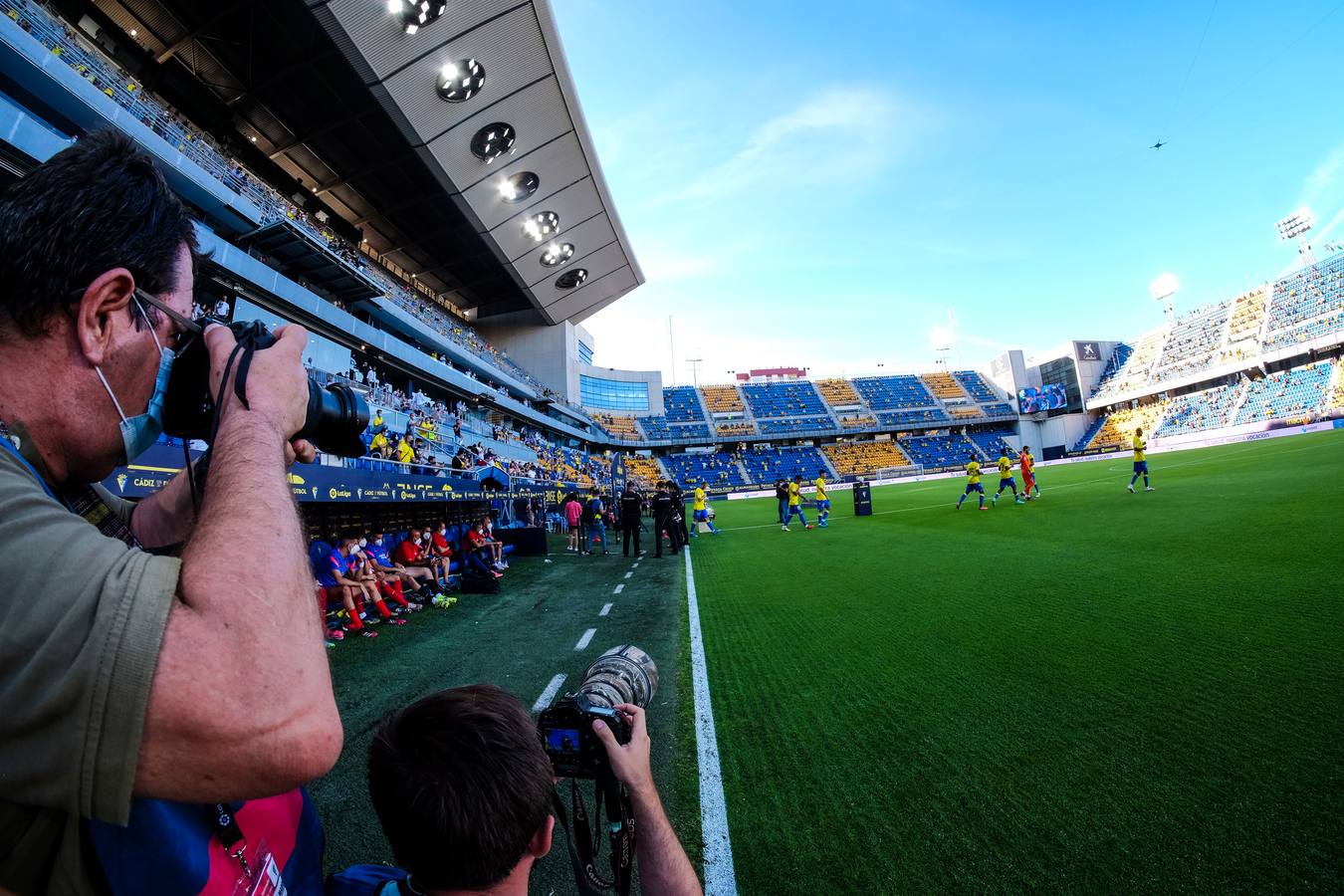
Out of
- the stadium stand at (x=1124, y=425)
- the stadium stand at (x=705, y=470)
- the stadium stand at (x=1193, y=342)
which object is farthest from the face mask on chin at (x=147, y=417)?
the stadium stand at (x=1193, y=342)

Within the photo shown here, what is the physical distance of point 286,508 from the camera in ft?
2.66

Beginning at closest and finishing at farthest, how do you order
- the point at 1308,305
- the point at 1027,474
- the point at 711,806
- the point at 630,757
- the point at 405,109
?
the point at 630,757 → the point at 711,806 → the point at 1027,474 → the point at 405,109 → the point at 1308,305

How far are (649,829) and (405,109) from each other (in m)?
21.8

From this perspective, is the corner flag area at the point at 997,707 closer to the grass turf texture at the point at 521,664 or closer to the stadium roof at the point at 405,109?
the grass turf texture at the point at 521,664

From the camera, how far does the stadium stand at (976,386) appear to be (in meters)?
58.8

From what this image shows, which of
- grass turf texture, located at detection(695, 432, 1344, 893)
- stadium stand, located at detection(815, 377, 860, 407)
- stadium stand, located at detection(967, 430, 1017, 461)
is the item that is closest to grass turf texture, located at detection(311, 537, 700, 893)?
grass turf texture, located at detection(695, 432, 1344, 893)

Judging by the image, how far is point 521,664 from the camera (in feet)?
16.0

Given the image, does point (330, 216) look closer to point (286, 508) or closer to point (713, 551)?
point (713, 551)

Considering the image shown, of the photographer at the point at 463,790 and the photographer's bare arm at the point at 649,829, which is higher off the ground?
the photographer at the point at 463,790

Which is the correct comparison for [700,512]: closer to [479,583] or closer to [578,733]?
[479,583]

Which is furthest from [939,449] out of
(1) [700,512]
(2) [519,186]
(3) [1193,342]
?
(2) [519,186]

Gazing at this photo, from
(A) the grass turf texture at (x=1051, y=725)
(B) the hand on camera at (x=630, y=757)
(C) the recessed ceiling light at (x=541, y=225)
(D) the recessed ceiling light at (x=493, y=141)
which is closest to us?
(B) the hand on camera at (x=630, y=757)

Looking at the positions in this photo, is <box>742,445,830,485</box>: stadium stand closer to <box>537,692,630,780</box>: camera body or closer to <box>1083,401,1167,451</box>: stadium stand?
<box>1083,401,1167,451</box>: stadium stand

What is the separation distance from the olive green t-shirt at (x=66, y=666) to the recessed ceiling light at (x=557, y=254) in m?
30.9
